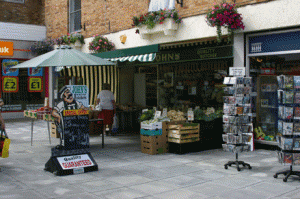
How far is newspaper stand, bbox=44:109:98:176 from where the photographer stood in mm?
6734

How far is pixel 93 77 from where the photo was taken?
14.0m

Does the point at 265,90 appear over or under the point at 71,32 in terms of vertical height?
under

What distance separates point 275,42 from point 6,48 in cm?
1334

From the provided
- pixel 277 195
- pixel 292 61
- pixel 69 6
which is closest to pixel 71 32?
pixel 69 6

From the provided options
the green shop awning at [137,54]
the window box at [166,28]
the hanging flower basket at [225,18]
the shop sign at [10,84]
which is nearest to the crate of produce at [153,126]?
the green shop awning at [137,54]

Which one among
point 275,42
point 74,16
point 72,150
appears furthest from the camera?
point 74,16

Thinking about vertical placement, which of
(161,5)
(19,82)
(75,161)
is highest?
(161,5)

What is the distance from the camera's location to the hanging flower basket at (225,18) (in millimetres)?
9062

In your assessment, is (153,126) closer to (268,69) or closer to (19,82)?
(268,69)

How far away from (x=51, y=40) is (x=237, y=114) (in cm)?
1258

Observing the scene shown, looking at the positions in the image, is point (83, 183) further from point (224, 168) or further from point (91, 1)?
point (91, 1)

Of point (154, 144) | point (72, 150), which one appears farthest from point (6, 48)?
point (72, 150)

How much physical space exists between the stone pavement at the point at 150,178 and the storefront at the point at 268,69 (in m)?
0.72

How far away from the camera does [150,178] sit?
6.42 metres
